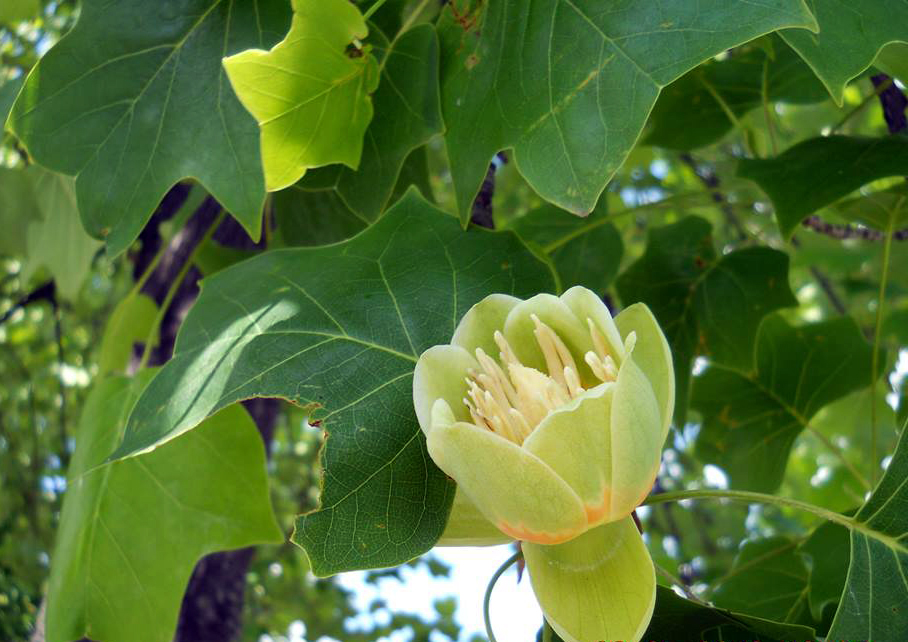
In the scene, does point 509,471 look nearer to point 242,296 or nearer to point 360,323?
point 360,323

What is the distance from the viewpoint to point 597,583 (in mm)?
796

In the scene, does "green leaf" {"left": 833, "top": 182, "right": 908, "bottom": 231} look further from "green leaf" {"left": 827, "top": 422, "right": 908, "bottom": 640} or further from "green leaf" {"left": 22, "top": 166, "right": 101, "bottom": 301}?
"green leaf" {"left": 22, "top": 166, "right": 101, "bottom": 301}

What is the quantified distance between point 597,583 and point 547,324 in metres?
0.23

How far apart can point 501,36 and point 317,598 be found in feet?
12.7

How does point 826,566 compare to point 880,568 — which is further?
point 826,566

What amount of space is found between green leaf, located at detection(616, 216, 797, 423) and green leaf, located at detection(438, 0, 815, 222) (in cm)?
63

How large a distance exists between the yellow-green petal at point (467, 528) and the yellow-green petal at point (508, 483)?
8cm

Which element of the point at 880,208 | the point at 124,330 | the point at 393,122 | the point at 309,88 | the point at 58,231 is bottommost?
the point at 880,208

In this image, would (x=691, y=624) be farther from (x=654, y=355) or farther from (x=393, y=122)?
(x=393, y=122)

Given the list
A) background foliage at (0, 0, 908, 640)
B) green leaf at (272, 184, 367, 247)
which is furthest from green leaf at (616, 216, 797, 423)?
green leaf at (272, 184, 367, 247)

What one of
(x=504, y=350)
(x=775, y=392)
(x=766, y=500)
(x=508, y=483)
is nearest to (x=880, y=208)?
(x=775, y=392)

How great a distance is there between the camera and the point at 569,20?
953 millimetres

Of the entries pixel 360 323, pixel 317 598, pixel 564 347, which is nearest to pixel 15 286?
pixel 317 598

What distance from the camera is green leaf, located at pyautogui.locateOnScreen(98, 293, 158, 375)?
1.50 metres
